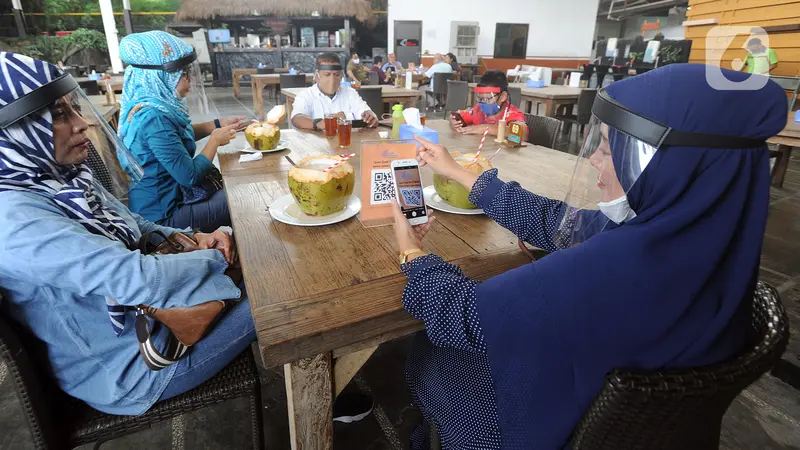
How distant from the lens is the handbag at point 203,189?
2.02 metres

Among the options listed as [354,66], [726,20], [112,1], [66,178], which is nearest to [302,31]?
[112,1]

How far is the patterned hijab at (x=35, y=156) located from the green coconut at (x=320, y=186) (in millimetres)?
497

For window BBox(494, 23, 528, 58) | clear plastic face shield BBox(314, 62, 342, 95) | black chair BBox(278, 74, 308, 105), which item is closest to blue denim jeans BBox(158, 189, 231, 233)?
clear plastic face shield BBox(314, 62, 342, 95)

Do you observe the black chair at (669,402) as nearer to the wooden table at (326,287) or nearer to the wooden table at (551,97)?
the wooden table at (326,287)

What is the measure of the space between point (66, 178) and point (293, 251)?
626 mm

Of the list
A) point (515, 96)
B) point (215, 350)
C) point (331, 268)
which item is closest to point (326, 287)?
point (331, 268)

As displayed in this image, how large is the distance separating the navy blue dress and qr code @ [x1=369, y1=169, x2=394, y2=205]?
0.84 feet

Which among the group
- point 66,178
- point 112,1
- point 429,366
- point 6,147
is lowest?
point 429,366

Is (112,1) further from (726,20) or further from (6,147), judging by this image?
(726,20)

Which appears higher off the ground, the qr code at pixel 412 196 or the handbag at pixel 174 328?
the qr code at pixel 412 196

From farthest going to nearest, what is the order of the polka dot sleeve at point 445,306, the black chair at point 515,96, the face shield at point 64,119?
the black chair at point 515,96, the face shield at point 64,119, the polka dot sleeve at point 445,306

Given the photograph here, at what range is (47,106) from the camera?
3.15 ft

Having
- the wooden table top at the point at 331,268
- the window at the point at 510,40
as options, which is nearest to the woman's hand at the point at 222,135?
the wooden table top at the point at 331,268

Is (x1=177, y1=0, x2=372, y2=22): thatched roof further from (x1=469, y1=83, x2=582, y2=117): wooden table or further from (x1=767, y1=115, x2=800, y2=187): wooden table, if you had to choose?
(x1=767, y1=115, x2=800, y2=187): wooden table
